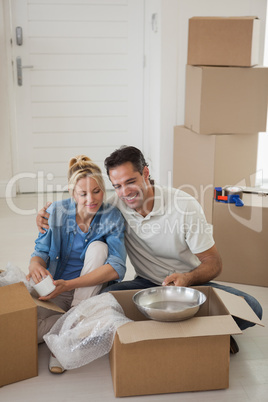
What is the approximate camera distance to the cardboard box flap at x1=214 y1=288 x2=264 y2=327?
1.82 metres

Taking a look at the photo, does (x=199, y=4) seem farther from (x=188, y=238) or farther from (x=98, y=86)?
(x=188, y=238)

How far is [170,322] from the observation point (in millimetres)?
1772

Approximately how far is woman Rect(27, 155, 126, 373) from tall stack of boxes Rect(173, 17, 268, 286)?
2.75 feet

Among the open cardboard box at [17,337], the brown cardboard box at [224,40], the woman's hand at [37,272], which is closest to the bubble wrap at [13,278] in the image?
the woman's hand at [37,272]

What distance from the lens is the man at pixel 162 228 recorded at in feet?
6.66

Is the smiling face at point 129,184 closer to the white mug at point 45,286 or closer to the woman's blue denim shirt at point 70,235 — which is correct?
the woman's blue denim shirt at point 70,235

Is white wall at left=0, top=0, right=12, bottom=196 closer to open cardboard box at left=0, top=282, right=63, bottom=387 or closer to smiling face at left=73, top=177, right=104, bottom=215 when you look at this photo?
smiling face at left=73, top=177, right=104, bottom=215

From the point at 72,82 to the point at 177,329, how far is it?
3029 mm

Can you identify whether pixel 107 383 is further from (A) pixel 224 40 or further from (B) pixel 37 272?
(A) pixel 224 40

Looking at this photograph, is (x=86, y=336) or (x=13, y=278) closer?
(x=86, y=336)

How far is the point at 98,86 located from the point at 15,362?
9.71ft

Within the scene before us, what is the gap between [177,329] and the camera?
5.67 feet

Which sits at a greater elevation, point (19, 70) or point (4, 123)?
point (19, 70)

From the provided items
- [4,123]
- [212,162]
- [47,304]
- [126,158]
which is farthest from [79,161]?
[4,123]
